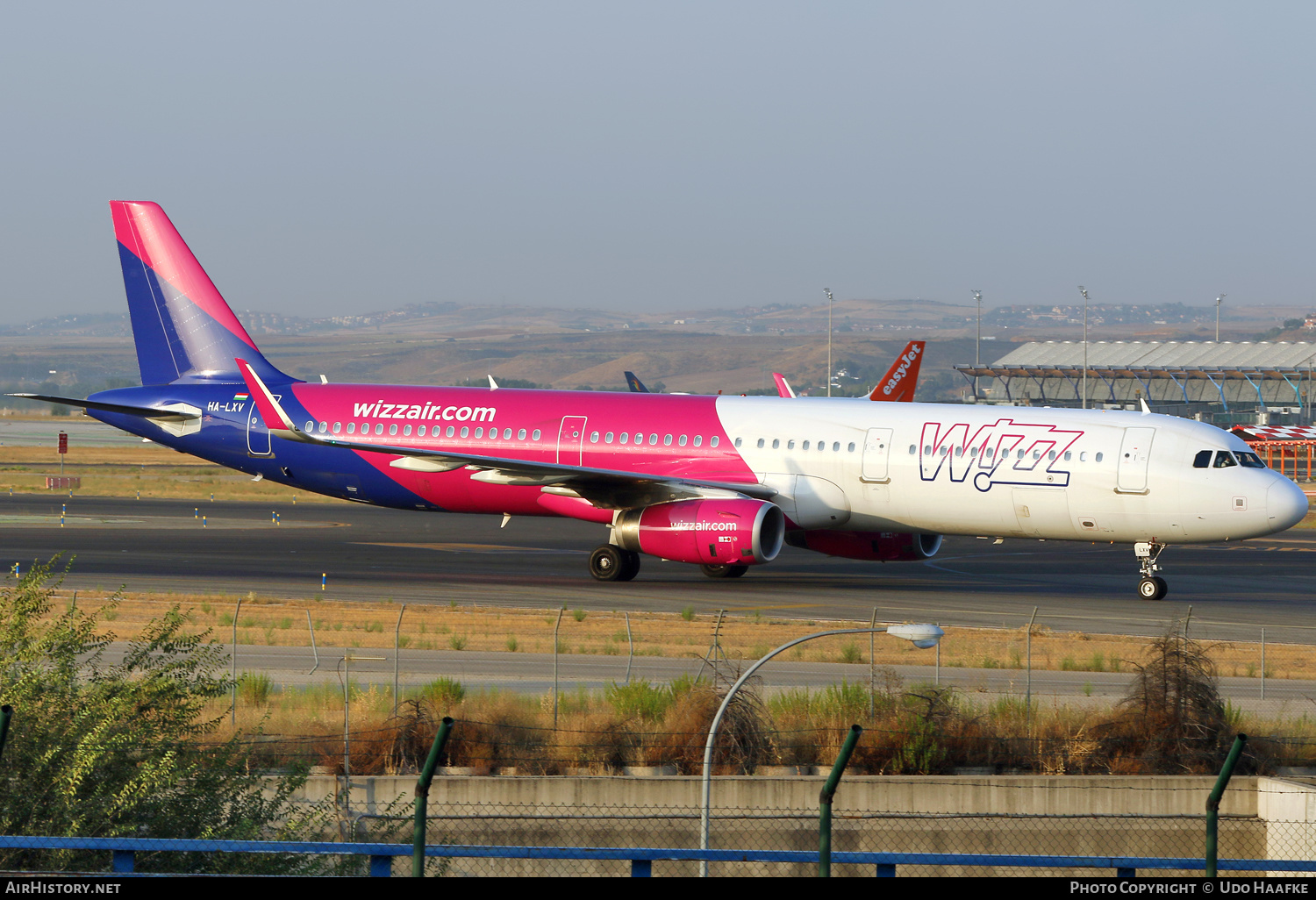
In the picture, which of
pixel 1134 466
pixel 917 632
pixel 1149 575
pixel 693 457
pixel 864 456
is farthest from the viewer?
pixel 693 457

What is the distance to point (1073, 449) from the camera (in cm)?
3288

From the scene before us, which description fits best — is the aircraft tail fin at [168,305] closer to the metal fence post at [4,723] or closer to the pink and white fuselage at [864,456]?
the pink and white fuselage at [864,456]

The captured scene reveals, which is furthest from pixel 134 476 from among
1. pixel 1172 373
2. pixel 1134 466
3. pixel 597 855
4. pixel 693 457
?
pixel 1172 373

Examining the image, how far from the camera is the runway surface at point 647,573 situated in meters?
32.0

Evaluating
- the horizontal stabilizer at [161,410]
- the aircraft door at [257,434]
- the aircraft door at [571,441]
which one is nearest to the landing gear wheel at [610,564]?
the aircraft door at [571,441]

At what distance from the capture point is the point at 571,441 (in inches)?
1464

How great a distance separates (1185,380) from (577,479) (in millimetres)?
104755

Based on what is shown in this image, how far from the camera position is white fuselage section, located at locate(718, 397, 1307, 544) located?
32.1 meters

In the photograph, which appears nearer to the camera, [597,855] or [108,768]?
[597,855]

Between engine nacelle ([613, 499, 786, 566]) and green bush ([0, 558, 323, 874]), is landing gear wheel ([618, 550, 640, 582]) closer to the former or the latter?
engine nacelle ([613, 499, 786, 566])

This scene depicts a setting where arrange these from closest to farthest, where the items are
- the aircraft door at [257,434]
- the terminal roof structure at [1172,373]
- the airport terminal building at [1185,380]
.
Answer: the aircraft door at [257,434] < the airport terminal building at [1185,380] < the terminal roof structure at [1172,373]

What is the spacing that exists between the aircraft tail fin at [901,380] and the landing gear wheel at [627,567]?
15428mm

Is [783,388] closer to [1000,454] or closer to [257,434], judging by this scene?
[1000,454]

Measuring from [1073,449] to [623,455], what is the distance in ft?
35.9
